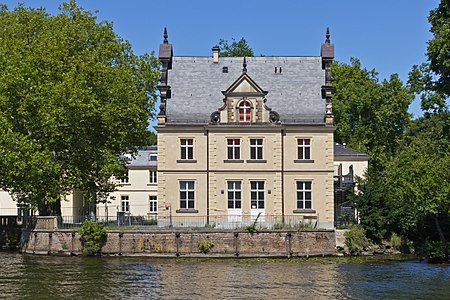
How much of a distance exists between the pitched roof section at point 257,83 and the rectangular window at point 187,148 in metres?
1.34

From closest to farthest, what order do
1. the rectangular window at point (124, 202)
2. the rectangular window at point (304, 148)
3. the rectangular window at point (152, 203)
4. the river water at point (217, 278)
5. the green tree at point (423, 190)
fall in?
the river water at point (217, 278) → the green tree at point (423, 190) → the rectangular window at point (304, 148) → the rectangular window at point (124, 202) → the rectangular window at point (152, 203)

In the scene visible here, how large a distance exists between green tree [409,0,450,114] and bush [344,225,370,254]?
930 cm

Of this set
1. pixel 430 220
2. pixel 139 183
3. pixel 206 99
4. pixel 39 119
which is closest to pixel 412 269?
pixel 430 220

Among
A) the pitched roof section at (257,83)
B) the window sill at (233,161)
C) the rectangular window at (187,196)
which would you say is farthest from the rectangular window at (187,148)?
the window sill at (233,161)

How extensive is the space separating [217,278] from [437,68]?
2205 centimetres

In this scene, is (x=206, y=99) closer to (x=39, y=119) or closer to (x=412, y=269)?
(x=39, y=119)

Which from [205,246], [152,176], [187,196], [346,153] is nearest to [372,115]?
[346,153]

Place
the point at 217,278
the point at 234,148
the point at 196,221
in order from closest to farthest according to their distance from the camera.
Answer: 1. the point at 217,278
2. the point at 196,221
3. the point at 234,148

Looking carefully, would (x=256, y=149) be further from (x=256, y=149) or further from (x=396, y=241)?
(x=396, y=241)

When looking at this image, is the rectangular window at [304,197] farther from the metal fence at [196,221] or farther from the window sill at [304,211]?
the metal fence at [196,221]

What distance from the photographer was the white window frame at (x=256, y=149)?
162ft

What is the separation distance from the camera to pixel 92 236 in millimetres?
43219

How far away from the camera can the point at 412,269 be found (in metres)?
37.1

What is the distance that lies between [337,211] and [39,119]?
2184cm
